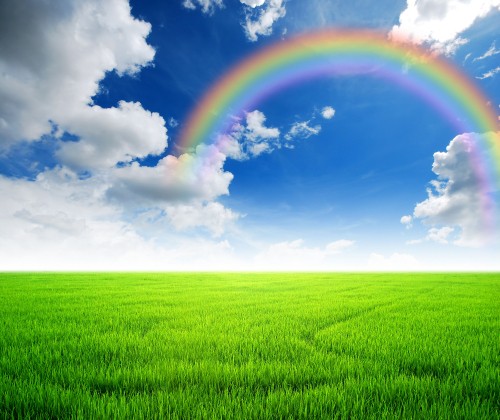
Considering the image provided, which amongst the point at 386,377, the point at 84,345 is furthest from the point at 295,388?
the point at 84,345

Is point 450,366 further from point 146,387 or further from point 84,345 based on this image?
point 84,345

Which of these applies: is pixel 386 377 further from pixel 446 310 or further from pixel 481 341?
pixel 446 310

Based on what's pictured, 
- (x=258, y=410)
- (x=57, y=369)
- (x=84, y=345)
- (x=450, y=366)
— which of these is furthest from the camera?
(x=84, y=345)

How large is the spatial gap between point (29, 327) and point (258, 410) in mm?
6686

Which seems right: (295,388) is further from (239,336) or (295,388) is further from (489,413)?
(239,336)

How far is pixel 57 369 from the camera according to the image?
4.47 m

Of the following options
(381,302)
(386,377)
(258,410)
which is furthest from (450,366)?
(381,302)

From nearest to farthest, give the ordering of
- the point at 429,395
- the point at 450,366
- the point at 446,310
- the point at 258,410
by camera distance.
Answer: the point at 258,410, the point at 429,395, the point at 450,366, the point at 446,310

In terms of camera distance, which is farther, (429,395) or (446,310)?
(446,310)

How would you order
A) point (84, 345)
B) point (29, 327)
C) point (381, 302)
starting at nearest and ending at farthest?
point (84, 345) → point (29, 327) → point (381, 302)

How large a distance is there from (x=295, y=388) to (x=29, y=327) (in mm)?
6636

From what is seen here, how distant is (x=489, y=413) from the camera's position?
3406 mm

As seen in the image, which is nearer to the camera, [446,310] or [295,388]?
[295,388]

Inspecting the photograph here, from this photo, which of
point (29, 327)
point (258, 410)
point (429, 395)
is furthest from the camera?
point (29, 327)
